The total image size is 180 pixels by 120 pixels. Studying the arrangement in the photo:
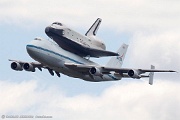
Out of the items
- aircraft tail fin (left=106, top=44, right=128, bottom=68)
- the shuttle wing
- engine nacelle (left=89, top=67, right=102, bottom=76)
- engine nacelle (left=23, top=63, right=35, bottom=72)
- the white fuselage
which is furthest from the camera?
aircraft tail fin (left=106, top=44, right=128, bottom=68)

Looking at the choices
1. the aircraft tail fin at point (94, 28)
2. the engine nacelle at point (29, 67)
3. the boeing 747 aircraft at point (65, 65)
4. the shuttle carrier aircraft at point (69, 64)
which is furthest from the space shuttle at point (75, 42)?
the aircraft tail fin at point (94, 28)

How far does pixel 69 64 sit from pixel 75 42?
779 centimetres

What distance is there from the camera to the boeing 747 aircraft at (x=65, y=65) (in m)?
134

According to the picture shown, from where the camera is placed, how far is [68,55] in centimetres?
13862

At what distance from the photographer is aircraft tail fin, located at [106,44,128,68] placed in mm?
156750

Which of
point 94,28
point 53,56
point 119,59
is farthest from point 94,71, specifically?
point 94,28

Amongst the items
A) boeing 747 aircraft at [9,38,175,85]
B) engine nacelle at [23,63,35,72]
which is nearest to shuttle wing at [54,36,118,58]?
boeing 747 aircraft at [9,38,175,85]

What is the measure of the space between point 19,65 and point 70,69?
12.7 metres

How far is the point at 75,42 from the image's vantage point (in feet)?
470

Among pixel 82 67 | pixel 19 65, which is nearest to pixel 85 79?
pixel 82 67

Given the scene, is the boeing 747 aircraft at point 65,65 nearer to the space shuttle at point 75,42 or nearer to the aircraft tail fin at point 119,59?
the space shuttle at point 75,42

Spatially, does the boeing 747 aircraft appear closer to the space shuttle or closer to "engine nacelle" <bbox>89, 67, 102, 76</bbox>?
"engine nacelle" <bbox>89, 67, 102, 76</bbox>

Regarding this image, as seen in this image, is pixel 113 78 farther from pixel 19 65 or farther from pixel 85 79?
pixel 19 65

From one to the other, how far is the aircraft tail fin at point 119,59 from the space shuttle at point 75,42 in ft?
24.0
